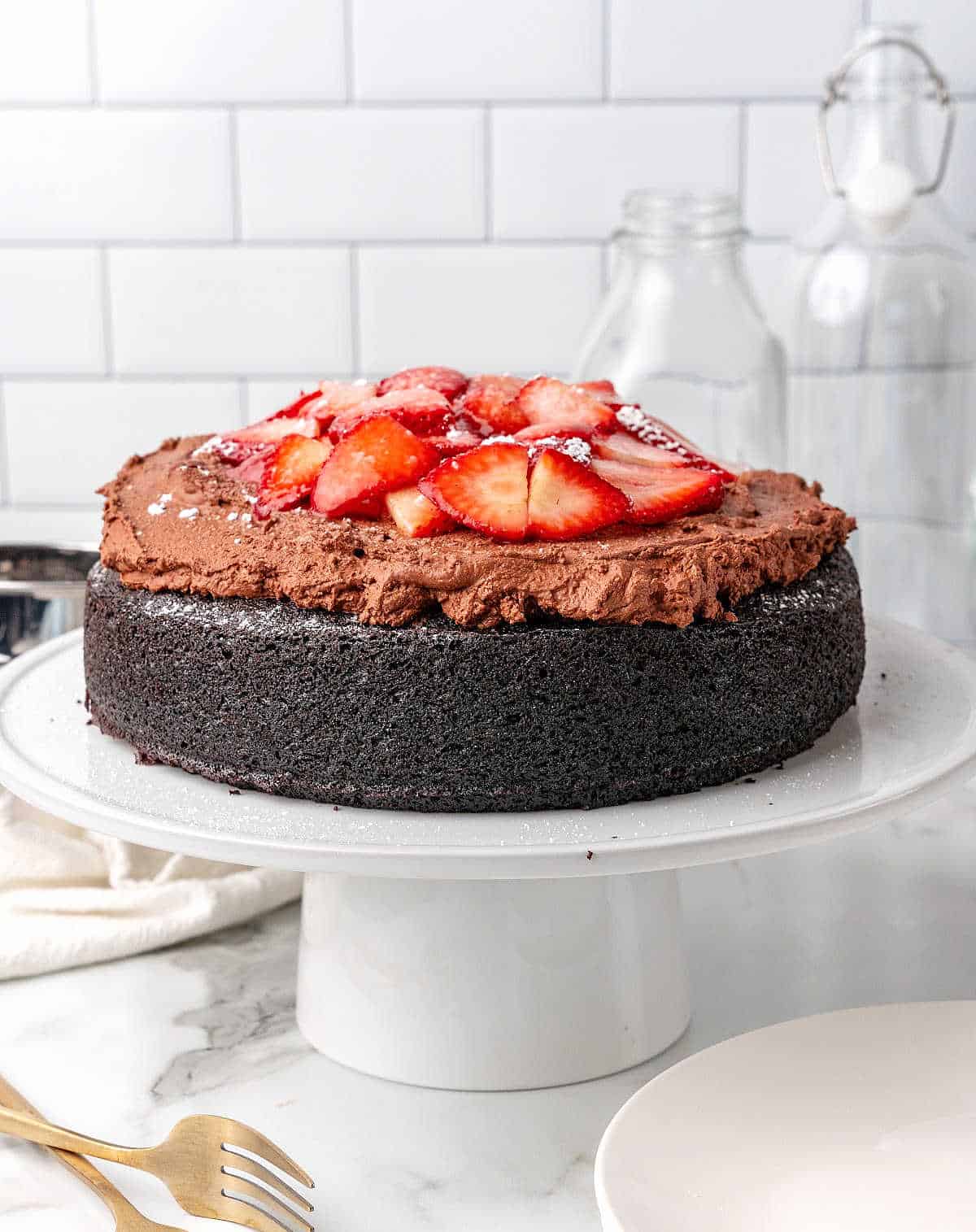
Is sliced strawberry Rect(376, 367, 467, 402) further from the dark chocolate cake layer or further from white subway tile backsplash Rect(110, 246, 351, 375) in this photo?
white subway tile backsplash Rect(110, 246, 351, 375)

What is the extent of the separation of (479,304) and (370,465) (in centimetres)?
109

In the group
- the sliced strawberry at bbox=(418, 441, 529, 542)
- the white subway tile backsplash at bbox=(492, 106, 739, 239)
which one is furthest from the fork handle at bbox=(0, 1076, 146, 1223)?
the white subway tile backsplash at bbox=(492, 106, 739, 239)

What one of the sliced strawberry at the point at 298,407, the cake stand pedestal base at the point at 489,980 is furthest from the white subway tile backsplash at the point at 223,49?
the cake stand pedestal base at the point at 489,980

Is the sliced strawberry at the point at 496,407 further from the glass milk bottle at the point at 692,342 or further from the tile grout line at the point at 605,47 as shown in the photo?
the tile grout line at the point at 605,47

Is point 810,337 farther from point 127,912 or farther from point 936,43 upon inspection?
point 127,912

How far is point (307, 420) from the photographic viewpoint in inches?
49.1

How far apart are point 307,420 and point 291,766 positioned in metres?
0.34

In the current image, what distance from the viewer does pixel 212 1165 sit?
91 centimetres

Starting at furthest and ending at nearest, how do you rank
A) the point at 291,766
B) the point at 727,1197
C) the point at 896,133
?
the point at 896,133 < the point at 291,766 < the point at 727,1197

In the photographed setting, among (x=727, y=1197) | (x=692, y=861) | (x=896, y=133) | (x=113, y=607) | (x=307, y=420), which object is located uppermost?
(x=896, y=133)

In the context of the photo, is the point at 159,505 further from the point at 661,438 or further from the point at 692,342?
the point at 692,342

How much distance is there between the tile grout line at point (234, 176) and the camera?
2088 millimetres

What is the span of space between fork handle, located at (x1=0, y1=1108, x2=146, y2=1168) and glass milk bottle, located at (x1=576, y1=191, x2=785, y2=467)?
1161 mm

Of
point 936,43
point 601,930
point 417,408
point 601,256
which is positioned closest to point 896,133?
point 936,43
